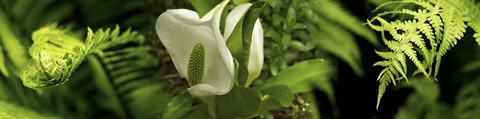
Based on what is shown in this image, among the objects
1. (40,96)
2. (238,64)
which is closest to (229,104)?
(238,64)

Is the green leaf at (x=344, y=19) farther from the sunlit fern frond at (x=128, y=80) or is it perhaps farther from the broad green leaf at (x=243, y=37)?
the sunlit fern frond at (x=128, y=80)

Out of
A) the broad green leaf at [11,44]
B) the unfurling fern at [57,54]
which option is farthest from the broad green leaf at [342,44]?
the broad green leaf at [11,44]

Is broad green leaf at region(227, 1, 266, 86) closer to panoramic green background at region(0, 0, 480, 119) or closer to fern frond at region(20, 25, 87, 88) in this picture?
panoramic green background at region(0, 0, 480, 119)

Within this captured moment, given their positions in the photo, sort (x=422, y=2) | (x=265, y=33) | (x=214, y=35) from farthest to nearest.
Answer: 1. (x=265, y=33)
2. (x=214, y=35)
3. (x=422, y=2)

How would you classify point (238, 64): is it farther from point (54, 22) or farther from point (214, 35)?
point (54, 22)

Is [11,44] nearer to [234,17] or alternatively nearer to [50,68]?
[50,68]

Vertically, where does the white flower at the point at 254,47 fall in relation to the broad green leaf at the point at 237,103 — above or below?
above
